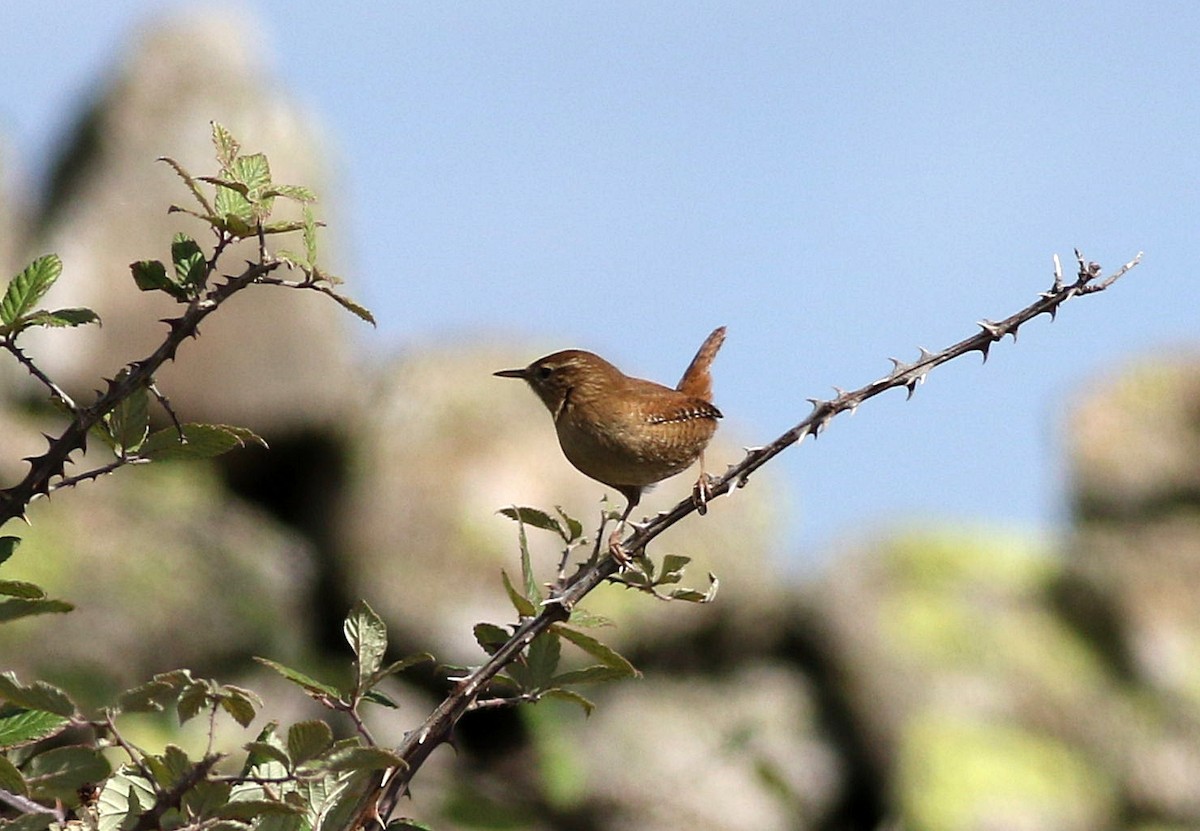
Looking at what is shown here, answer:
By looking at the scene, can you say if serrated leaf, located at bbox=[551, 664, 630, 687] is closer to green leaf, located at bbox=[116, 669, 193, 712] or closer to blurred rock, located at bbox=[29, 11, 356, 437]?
green leaf, located at bbox=[116, 669, 193, 712]

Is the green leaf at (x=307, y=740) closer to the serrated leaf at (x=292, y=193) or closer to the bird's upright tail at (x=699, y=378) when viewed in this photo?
the serrated leaf at (x=292, y=193)

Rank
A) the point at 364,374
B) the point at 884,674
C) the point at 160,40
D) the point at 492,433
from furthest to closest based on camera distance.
Answer: the point at 160,40 → the point at 364,374 → the point at 492,433 → the point at 884,674

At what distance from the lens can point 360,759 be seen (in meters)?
1.34

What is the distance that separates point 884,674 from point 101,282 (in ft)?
16.4

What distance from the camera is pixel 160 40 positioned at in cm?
1027

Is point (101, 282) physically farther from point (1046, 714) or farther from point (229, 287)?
point (229, 287)

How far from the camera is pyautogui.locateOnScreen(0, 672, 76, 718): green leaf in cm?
134

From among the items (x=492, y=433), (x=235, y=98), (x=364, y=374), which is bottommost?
(x=492, y=433)

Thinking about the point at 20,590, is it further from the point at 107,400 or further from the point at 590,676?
the point at 590,676

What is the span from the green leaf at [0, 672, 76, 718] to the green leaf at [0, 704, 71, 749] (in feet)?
0.12

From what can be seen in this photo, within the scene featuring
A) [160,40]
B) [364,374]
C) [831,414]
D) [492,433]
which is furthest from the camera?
[160,40]

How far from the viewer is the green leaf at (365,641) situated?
1.48 m

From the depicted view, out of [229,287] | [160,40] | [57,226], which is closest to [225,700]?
[229,287]

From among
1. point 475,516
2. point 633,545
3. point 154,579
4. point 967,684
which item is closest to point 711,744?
point 967,684
